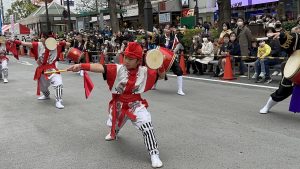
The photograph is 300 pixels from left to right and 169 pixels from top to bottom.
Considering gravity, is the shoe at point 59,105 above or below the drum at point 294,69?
below

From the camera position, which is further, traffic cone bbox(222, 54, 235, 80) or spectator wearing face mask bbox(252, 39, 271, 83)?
traffic cone bbox(222, 54, 235, 80)

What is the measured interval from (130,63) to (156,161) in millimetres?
1189

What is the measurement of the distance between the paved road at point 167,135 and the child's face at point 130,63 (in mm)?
1141

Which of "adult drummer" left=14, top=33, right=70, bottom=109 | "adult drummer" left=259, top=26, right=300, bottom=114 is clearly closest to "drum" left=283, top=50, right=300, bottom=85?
"adult drummer" left=259, top=26, right=300, bottom=114

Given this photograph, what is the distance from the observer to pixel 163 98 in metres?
9.62

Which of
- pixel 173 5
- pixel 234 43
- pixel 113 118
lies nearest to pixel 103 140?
pixel 113 118

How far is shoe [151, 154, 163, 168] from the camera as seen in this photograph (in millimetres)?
4745

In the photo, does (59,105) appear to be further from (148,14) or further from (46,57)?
(148,14)

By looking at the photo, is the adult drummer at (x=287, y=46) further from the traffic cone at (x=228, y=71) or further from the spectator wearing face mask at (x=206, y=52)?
the spectator wearing face mask at (x=206, y=52)

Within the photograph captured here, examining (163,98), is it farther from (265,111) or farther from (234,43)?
(234,43)

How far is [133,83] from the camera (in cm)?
504

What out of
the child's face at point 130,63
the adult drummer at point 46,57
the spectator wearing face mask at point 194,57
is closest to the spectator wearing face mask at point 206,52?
the spectator wearing face mask at point 194,57

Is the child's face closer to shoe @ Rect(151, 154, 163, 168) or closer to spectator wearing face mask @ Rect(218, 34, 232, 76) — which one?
shoe @ Rect(151, 154, 163, 168)

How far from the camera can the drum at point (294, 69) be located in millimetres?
6309
